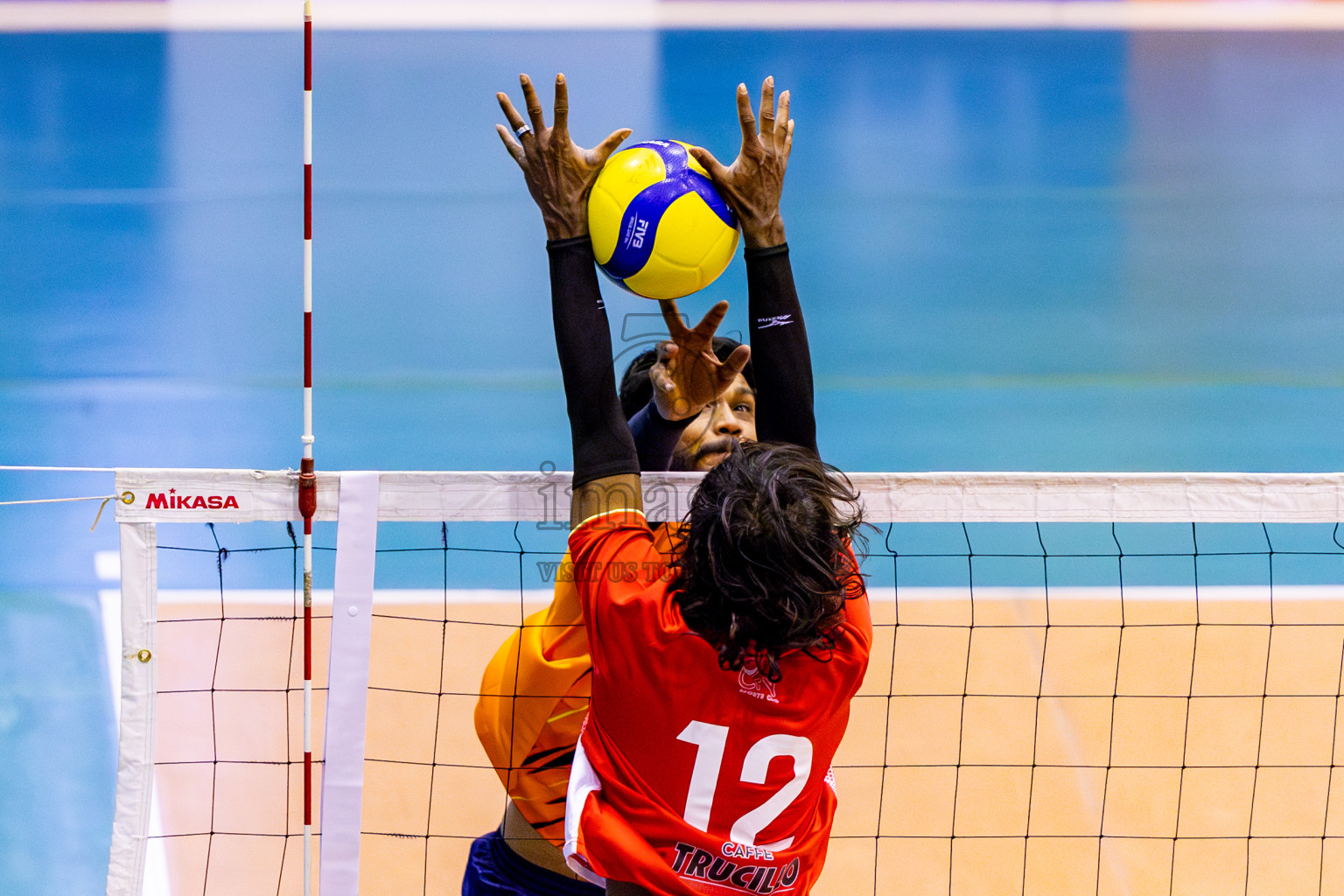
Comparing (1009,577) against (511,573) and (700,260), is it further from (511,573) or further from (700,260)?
(700,260)

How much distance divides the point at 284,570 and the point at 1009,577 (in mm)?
3593

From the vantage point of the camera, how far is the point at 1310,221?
27.9ft

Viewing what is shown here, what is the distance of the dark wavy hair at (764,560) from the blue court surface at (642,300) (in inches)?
177

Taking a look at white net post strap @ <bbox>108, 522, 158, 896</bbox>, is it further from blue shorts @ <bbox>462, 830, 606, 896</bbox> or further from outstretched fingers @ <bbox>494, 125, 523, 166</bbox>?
outstretched fingers @ <bbox>494, 125, 523, 166</bbox>

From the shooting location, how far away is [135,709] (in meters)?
2.65

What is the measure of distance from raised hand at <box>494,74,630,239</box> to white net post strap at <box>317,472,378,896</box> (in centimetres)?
83

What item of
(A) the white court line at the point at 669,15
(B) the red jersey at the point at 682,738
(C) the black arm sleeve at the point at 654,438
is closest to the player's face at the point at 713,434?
(C) the black arm sleeve at the point at 654,438

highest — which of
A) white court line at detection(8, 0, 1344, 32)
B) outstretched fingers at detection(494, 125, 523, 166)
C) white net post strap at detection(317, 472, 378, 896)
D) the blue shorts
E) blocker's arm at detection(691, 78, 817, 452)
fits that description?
white court line at detection(8, 0, 1344, 32)

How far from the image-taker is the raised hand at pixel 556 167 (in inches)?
84.2

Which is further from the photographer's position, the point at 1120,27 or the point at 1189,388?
the point at 1120,27

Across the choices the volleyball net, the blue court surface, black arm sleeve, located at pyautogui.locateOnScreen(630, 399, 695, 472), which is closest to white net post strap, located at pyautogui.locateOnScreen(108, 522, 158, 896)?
the volleyball net

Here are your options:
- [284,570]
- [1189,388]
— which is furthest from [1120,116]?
[284,570]

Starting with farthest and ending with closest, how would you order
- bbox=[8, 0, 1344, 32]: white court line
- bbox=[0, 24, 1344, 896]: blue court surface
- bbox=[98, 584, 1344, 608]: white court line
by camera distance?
bbox=[8, 0, 1344, 32]: white court line
bbox=[0, 24, 1344, 896]: blue court surface
bbox=[98, 584, 1344, 608]: white court line

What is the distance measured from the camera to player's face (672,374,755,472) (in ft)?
9.10
